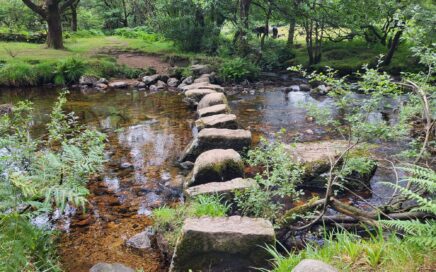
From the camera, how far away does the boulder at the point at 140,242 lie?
14.3ft

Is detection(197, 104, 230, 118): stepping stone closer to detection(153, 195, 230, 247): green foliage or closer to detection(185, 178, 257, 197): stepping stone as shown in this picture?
detection(185, 178, 257, 197): stepping stone

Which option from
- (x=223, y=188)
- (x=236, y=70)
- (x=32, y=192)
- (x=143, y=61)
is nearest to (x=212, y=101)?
(x=223, y=188)

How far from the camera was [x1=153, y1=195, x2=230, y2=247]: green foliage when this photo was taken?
412cm

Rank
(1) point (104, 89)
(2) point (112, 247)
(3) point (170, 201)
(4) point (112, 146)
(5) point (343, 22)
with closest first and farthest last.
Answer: (2) point (112, 247), (3) point (170, 201), (4) point (112, 146), (1) point (104, 89), (5) point (343, 22)

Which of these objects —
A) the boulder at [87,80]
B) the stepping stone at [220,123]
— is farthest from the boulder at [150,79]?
the stepping stone at [220,123]

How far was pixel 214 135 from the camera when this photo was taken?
6543 mm

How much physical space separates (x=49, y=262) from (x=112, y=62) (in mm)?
13664

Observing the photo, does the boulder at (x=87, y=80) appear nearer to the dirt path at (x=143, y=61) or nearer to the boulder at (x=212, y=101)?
the dirt path at (x=143, y=61)

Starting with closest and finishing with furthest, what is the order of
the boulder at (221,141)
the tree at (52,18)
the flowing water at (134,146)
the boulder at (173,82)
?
1. the flowing water at (134,146)
2. the boulder at (221,141)
3. the boulder at (173,82)
4. the tree at (52,18)

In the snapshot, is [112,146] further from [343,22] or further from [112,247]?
[343,22]

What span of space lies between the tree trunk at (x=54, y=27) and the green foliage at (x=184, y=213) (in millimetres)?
16180

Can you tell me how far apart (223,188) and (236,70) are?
35.2 ft

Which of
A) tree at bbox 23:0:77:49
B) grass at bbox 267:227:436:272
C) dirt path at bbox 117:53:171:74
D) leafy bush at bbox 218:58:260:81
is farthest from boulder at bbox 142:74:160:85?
grass at bbox 267:227:436:272

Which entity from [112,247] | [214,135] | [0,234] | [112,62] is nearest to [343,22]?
[112,62]
